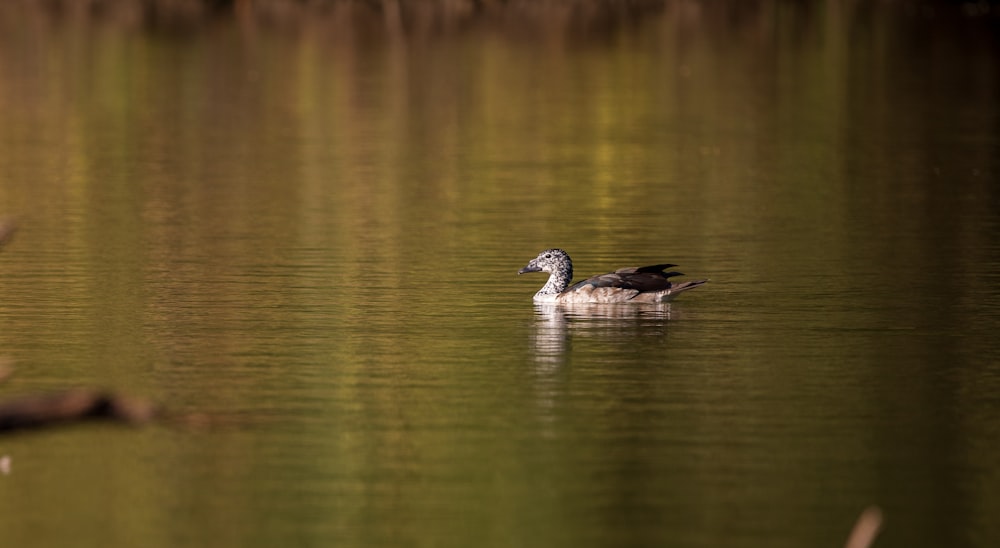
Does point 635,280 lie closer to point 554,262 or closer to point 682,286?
point 682,286

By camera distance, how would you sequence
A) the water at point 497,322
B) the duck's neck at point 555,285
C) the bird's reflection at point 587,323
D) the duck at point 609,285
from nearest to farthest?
the water at point 497,322 → the bird's reflection at point 587,323 → the duck at point 609,285 → the duck's neck at point 555,285

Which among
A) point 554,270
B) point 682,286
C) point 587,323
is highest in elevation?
point 554,270

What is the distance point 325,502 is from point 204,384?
12.8 feet

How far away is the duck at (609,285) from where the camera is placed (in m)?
21.5

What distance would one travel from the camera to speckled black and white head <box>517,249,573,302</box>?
22.2 metres

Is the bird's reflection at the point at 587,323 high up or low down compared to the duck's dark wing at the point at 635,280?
down

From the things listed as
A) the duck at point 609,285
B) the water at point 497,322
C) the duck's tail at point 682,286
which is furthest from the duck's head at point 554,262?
the duck's tail at point 682,286

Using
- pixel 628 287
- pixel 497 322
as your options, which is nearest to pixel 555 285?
pixel 628 287

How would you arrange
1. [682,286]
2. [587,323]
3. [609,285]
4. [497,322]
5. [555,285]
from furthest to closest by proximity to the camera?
[555,285] < [609,285] < [682,286] < [587,323] < [497,322]

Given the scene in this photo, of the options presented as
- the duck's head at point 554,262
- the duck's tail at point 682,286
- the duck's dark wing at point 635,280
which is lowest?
the duck's tail at point 682,286

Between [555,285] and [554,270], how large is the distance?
15 cm

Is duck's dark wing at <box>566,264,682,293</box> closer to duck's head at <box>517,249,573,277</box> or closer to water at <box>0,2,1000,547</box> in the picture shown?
water at <box>0,2,1000,547</box>

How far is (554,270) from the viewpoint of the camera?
73.1ft

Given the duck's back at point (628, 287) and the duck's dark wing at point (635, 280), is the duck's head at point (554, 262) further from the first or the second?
the duck's dark wing at point (635, 280)
